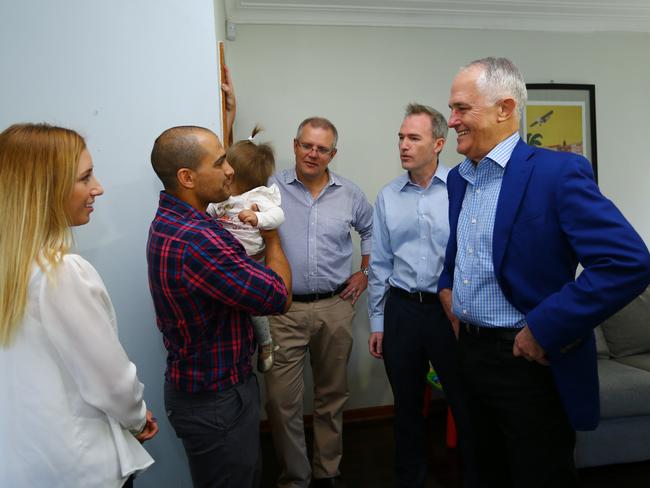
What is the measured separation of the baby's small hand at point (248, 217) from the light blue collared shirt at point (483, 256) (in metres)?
0.69

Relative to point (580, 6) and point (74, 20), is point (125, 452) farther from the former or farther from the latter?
point (580, 6)

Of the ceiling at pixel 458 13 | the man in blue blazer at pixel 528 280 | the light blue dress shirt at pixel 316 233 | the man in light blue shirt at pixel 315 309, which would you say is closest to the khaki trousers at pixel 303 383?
the man in light blue shirt at pixel 315 309

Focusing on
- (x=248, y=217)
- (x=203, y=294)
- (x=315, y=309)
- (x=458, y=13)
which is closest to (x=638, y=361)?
(x=315, y=309)

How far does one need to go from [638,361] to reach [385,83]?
2.24 meters

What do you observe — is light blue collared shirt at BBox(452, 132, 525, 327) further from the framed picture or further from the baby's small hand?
the framed picture

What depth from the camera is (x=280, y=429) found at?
2303 millimetres

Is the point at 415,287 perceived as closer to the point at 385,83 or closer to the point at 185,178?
the point at 185,178

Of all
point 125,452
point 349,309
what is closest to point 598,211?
point 125,452

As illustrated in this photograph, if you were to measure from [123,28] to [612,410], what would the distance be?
9.08ft

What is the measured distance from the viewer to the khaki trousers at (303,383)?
2305 millimetres

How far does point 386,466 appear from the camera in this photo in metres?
2.64

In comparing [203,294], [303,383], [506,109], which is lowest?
[303,383]

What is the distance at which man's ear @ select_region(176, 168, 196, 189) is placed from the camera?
1.35m

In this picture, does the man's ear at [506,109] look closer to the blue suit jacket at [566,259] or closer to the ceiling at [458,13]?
the blue suit jacket at [566,259]
